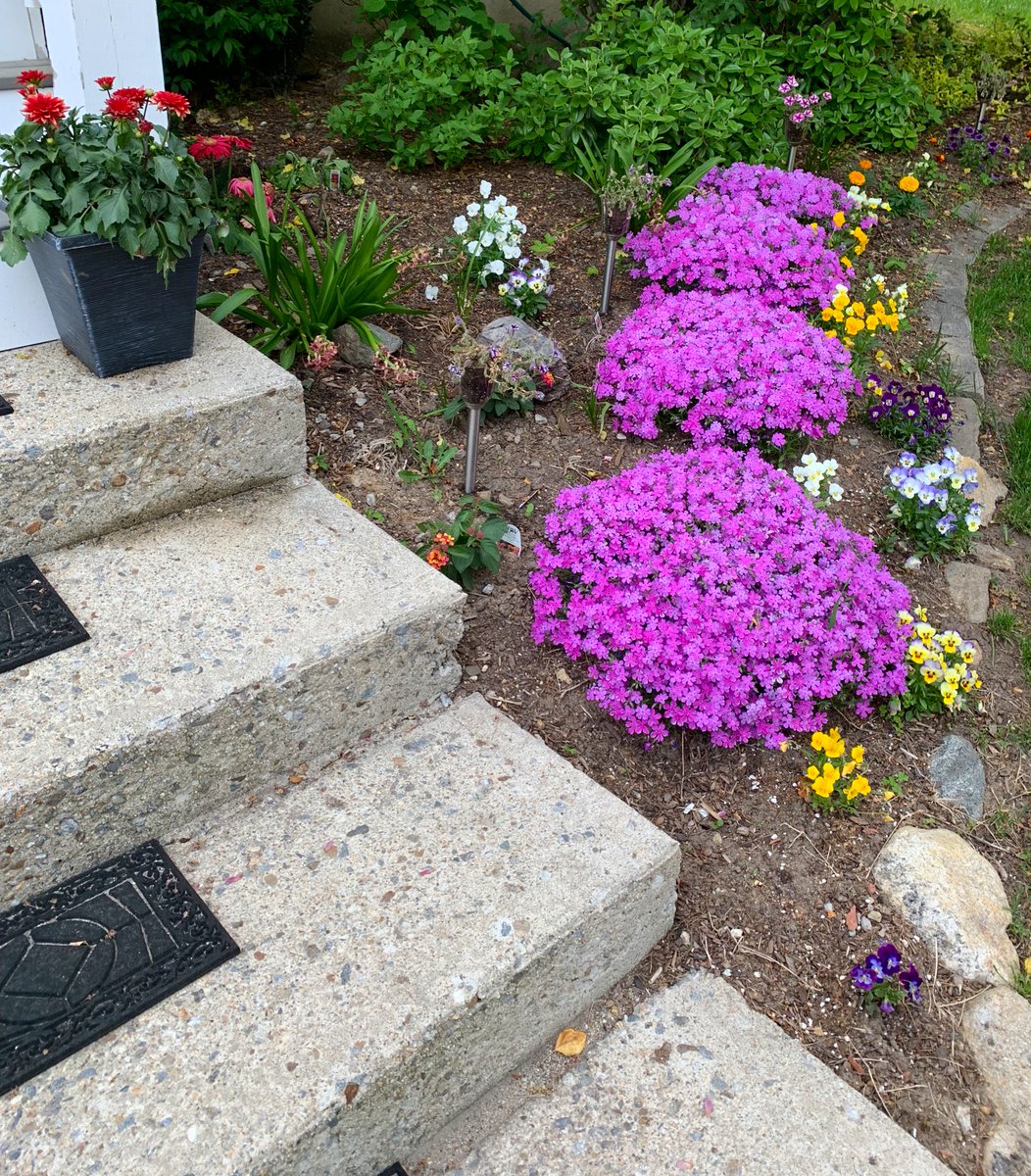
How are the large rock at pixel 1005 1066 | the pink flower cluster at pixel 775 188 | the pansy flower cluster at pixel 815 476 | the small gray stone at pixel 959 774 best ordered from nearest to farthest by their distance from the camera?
the large rock at pixel 1005 1066
the small gray stone at pixel 959 774
the pansy flower cluster at pixel 815 476
the pink flower cluster at pixel 775 188

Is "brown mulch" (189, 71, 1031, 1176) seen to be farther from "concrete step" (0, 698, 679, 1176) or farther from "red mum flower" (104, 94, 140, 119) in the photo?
"red mum flower" (104, 94, 140, 119)

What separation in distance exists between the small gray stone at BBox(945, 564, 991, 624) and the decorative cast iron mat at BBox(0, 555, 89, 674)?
2.33 m

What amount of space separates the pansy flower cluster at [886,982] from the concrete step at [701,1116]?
202 mm

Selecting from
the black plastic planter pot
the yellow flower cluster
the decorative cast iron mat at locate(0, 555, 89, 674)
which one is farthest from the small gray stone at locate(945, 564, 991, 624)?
the decorative cast iron mat at locate(0, 555, 89, 674)

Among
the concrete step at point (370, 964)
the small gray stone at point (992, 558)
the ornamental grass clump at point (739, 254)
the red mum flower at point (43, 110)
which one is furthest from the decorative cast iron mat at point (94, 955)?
the ornamental grass clump at point (739, 254)

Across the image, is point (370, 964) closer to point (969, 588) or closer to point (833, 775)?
point (833, 775)

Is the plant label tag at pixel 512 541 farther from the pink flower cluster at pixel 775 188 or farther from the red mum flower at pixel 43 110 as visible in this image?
the pink flower cluster at pixel 775 188

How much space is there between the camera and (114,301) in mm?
2336

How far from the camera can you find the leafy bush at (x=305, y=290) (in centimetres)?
298

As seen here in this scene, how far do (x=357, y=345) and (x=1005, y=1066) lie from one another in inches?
97.3

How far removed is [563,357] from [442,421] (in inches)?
21.5

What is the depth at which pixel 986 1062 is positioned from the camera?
200cm

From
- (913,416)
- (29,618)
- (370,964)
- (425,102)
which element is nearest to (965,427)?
(913,416)

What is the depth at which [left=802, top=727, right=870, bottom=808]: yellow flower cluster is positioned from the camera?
229cm
